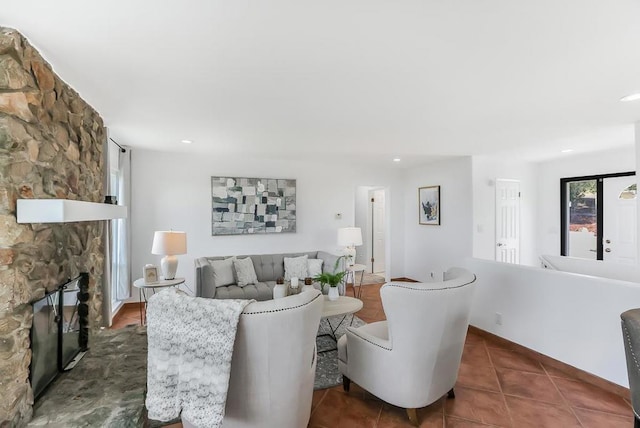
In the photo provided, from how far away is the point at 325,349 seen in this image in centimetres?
328

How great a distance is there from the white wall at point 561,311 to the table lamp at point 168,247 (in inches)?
134

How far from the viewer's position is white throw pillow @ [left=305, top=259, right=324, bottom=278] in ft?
15.2

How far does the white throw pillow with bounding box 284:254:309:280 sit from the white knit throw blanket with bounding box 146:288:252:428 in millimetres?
3053

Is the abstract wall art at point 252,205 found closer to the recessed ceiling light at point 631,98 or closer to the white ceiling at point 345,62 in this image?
the white ceiling at point 345,62

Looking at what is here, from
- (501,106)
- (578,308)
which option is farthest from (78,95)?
(578,308)

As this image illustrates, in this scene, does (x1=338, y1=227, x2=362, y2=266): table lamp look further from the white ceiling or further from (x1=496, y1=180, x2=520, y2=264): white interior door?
(x1=496, y1=180, x2=520, y2=264): white interior door

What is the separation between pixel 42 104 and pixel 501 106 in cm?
320

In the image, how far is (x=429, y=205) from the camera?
5762 millimetres

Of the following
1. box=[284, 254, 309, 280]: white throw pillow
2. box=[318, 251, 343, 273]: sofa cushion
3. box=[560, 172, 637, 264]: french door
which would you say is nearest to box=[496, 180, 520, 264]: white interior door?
box=[560, 172, 637, 264]: french door

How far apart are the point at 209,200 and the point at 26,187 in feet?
11.1

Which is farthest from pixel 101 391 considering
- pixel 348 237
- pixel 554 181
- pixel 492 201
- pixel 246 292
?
pixel 554 181

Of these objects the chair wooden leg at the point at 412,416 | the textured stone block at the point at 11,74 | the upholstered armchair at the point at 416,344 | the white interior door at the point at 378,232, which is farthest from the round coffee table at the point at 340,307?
the white interior door at the point at 378,232

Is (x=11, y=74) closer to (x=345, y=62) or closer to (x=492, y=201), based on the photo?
(x=345, y=62)

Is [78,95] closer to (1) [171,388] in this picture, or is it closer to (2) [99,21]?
(2) [99,21]
